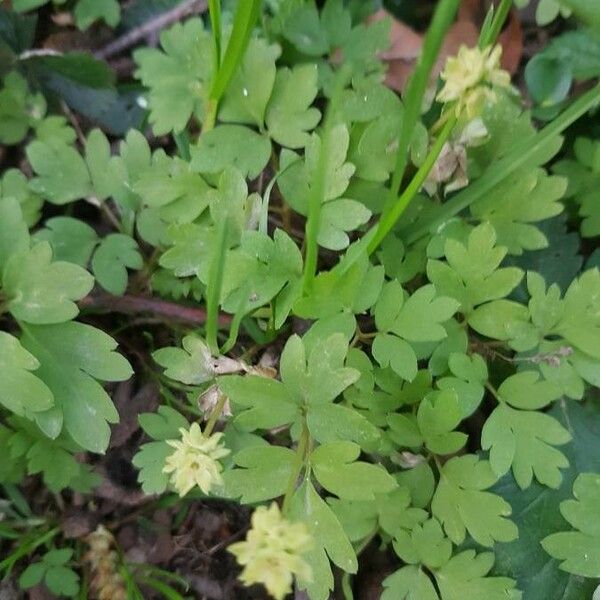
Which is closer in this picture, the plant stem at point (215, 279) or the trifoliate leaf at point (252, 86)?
the plant stem at point (215, 279)

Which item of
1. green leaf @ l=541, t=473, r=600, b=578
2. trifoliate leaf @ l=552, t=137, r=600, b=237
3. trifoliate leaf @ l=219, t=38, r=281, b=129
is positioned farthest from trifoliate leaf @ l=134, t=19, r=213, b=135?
green leaf @ l=541, t=473, r=600, b=578

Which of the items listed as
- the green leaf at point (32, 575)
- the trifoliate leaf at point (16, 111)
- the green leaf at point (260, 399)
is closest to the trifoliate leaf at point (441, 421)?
the green leaf at point (260, 399)

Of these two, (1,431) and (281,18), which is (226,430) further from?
(281,18)

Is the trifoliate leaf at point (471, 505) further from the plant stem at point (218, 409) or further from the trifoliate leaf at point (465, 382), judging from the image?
the plant stem at point (218, 409)

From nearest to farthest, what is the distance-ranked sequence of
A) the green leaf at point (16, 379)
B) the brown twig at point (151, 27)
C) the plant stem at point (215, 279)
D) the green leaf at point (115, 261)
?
the plant stem at point (215, 279) < the green leaf at point (16, 379) < the green leaf at point (115, 261) < the brown twig at point (151, 27)

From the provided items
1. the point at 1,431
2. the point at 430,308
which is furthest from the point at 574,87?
the point at 1,431
